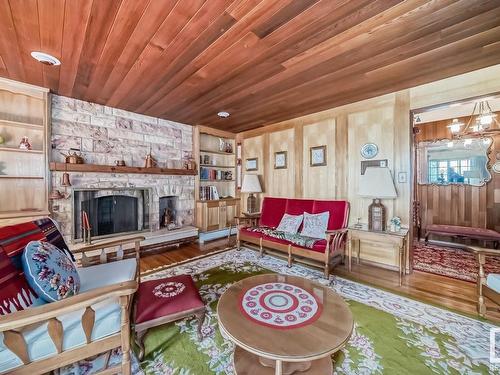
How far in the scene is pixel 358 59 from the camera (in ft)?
6.56

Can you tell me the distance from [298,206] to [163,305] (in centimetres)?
253

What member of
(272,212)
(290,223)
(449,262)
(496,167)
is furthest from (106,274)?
(496,167)

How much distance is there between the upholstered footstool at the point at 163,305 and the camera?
1361 millimetres

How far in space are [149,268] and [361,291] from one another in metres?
2.65

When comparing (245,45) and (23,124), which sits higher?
(245,45)

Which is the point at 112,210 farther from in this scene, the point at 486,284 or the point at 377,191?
the point at 486,284

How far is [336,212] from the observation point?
3082mm

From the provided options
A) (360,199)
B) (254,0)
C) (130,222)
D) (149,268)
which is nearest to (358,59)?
(254,0)

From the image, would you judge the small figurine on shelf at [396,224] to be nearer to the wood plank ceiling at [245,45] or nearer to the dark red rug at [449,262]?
the dark red rug at [449,262]

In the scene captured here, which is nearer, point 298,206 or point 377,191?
point 377,191

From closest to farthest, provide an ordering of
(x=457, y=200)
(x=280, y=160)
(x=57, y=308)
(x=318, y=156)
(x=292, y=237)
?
1. (x=57, y=308)
2. (x=292, y=237)
3. (x=318, y=156)
4. (x=457, y=200)
5. (x=280, y=160)

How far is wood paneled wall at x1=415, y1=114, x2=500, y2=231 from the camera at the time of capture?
12.2 ft

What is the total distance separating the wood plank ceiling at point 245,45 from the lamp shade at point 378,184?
1074 millimetres

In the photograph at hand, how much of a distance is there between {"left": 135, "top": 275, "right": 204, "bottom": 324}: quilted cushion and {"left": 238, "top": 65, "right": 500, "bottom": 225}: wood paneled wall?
2.67m
